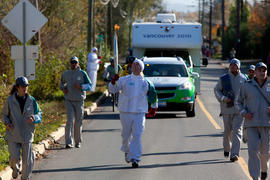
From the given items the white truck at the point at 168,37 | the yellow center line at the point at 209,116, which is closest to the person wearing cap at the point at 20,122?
the yellow center line at the point at 209,116

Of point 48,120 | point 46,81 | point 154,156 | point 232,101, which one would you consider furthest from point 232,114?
point 46,81

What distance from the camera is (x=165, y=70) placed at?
20.4m

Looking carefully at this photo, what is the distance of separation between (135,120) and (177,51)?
49.8ft

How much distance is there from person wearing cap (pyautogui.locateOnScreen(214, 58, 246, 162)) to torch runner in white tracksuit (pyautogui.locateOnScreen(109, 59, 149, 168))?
1426 mm

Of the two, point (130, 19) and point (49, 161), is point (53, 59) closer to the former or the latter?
point (49, 161)

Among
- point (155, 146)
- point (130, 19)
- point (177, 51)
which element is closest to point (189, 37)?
point (177, 51)

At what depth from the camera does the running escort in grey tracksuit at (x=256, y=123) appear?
9359 millimetres

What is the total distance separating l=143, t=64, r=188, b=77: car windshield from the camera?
20250mm

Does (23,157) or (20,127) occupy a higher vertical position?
(20,127)

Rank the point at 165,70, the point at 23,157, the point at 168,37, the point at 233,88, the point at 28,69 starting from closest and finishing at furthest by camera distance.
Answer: the point at 23,157 < the point at 233,88 < the point at 28,69 < the point at 165,70 < the point at 168,37

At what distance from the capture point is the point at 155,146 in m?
13.8

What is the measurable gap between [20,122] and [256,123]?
3372mm

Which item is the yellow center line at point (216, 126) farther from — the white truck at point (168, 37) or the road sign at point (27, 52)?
the road sign at point (27, 52)

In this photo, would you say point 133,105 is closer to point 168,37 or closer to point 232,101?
point 232,101
